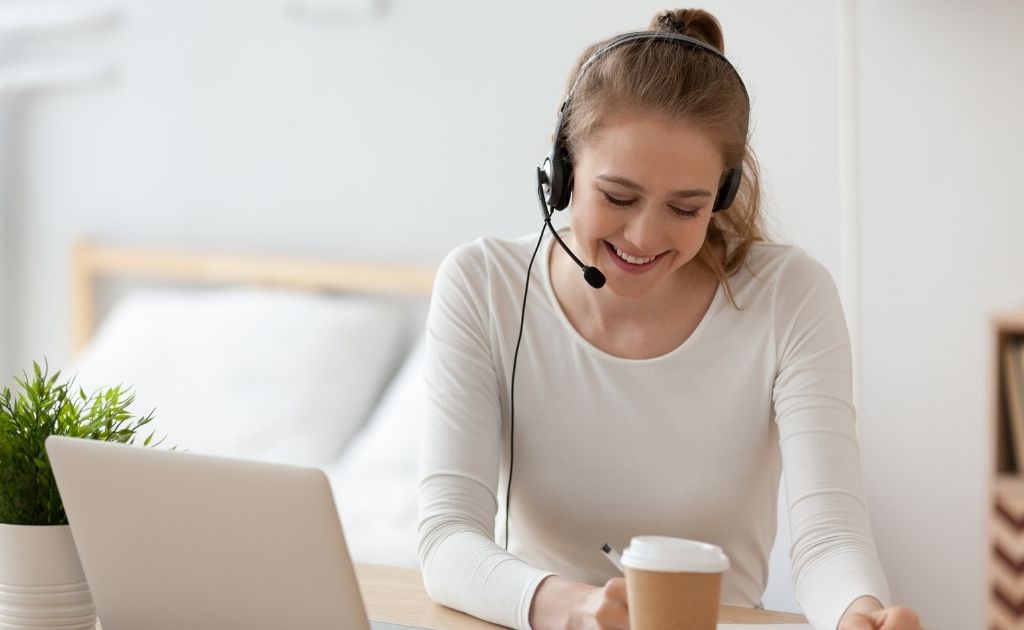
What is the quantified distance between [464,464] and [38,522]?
442 millimetres

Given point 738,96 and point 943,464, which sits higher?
point 738,96

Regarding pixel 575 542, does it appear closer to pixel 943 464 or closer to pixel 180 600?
pixel 180 600

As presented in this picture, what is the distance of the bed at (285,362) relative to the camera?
99.6 inches

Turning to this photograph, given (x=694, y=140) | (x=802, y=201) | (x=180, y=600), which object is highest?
(x=694, y=140)

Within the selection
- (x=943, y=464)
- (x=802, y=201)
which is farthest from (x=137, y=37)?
(x=943, y=464)

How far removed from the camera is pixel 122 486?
2.86 ft

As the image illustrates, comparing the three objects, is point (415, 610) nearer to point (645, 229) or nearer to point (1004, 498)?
point (645, 229)

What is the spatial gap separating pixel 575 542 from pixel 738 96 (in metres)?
0.51

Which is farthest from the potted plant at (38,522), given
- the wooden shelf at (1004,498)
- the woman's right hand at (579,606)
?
the wooden shelf at (1004,498)

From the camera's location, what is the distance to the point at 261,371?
2.63 metres

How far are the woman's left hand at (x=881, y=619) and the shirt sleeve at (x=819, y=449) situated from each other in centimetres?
3

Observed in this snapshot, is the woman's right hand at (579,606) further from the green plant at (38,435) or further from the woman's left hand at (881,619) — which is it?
the green plant at (38,435)

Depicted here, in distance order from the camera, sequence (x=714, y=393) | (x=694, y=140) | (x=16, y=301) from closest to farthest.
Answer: (x=694, y=140)
(x=714, y=393)
(x=16, y=301)

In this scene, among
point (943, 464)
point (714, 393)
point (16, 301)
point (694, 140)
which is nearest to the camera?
point (694, 140)
